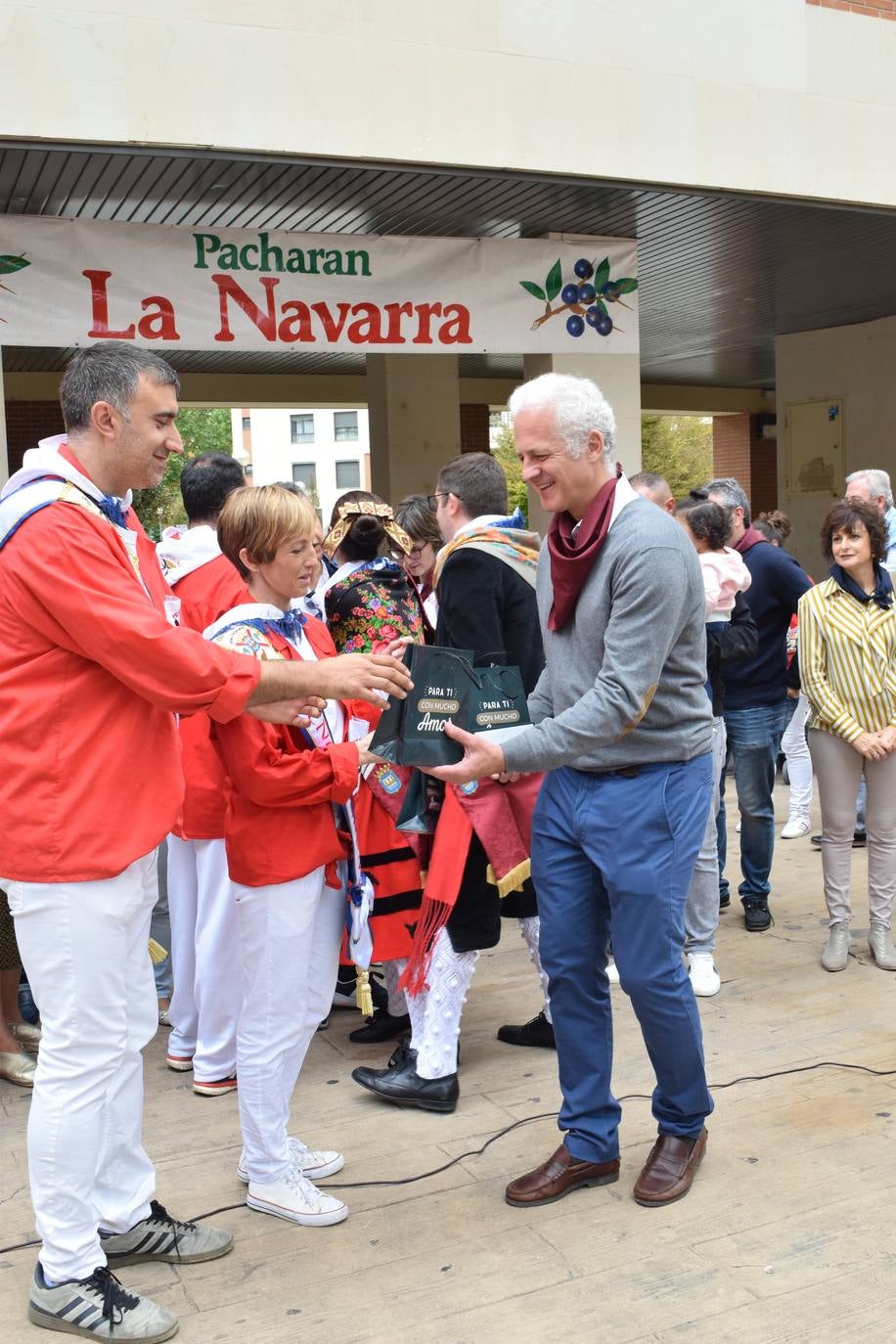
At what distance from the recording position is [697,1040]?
3045 millimetres

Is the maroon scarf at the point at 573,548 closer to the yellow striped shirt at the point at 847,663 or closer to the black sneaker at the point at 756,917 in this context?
the yellow striped shirt at the point at 847,663

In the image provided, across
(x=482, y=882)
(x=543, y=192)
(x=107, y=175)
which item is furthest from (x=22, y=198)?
(x=482, y=882)

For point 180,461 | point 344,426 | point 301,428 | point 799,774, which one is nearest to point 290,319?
point 799,774

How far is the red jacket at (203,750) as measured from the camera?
3.86 meters

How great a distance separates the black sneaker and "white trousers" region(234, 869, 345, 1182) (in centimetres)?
295

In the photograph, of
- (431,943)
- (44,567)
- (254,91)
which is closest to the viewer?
(44,567)

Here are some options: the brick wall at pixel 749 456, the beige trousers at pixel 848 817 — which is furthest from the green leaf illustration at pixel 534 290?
the brick wall at pixel 749 456

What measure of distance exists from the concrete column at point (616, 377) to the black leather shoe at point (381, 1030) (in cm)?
488

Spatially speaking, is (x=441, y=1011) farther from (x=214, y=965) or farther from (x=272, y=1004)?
(x=272, y=1004)

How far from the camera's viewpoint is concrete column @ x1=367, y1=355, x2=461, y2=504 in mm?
12469

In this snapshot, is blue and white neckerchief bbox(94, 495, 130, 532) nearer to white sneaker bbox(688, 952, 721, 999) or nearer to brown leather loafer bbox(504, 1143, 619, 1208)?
brown leather loafer bbox(504, 1143, 619, 1208)

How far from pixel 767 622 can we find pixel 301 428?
6432 cm

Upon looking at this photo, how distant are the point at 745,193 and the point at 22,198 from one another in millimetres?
4596

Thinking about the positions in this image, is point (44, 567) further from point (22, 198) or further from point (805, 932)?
point (22, 198)
